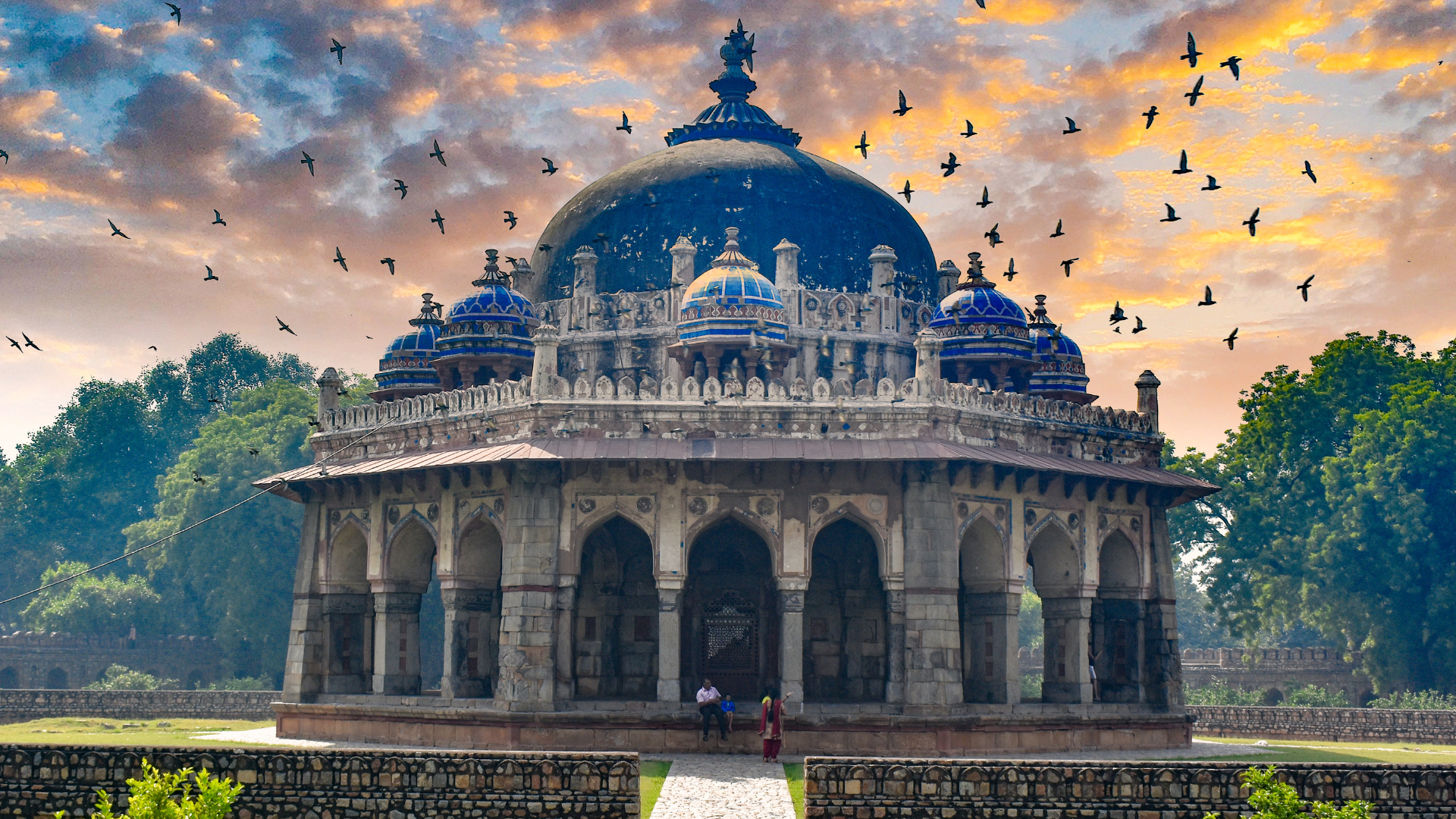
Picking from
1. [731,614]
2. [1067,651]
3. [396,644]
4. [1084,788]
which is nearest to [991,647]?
[1067,651]

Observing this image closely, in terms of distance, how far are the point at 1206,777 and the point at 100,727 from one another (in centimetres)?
2978

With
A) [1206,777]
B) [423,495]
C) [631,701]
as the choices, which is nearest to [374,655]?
[423,495]

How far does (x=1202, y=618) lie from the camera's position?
81812mm

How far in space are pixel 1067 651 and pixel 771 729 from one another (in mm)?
7619

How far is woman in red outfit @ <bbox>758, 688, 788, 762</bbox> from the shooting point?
23703 mm

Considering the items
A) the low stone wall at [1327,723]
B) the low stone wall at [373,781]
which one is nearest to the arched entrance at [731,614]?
the low stone wall at [1327,723]

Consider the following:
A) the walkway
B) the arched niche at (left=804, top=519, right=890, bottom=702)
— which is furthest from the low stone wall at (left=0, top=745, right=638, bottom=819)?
the arched niche at (left=804, top=519, right=890, bottom=702)

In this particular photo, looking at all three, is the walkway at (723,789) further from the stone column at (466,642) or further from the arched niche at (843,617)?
the stone column at (466,642)

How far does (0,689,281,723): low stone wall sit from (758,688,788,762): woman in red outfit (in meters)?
21.6

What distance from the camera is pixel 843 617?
2908cm

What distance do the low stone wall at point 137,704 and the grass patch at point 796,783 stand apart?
2264 centimetres

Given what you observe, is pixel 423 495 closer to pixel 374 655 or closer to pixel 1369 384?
pixel 374 655

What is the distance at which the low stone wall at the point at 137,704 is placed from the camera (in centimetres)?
4106

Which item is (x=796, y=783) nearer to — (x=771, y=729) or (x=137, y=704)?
(x=771, y=729)
